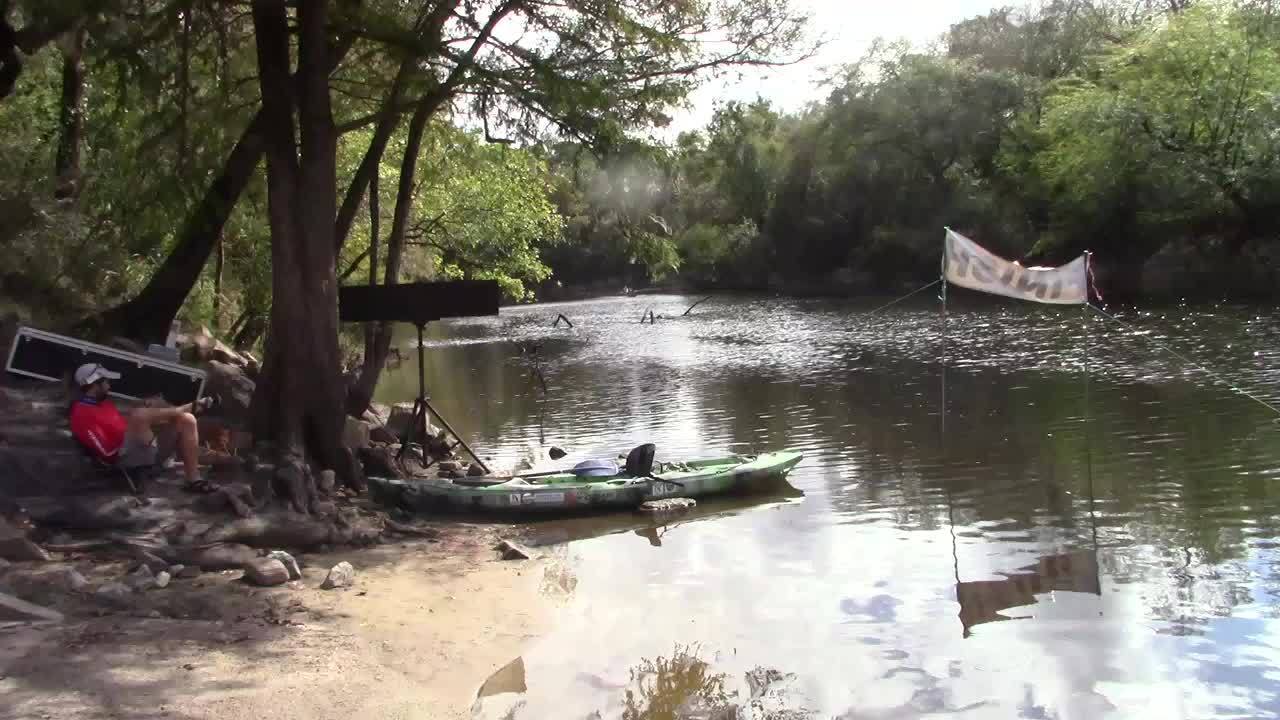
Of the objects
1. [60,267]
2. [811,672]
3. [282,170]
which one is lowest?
[811,672]

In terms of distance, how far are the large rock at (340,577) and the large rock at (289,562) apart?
248 millimetres

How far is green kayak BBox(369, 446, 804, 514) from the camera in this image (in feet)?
41.2

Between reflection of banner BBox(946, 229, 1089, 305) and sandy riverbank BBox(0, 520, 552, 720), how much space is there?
9.24m

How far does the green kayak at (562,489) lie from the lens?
12547 millimetres

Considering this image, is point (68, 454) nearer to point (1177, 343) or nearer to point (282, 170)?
point (282, 170)

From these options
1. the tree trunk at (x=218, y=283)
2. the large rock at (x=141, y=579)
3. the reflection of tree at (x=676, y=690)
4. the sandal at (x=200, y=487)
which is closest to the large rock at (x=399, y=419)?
the tree trunk at (x=218, y=283)

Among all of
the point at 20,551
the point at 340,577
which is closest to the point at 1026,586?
the point at 340,577

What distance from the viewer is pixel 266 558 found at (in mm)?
8758

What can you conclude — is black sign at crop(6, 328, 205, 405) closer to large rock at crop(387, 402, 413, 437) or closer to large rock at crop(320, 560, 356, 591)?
large rock at crop(320, 560, 356, 591)

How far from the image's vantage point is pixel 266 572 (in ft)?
27.8

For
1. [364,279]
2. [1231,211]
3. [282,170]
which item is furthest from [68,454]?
[1231,211]

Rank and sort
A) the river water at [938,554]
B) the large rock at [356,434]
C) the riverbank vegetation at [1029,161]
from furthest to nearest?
1. the riverbank vegetation at [1029,161]
2. the large rock at [356,434]
3. the river water at [938,554]

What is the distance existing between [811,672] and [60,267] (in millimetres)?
11338

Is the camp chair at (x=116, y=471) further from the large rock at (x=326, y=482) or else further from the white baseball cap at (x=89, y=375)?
the large rock at (x=326, y=482)
